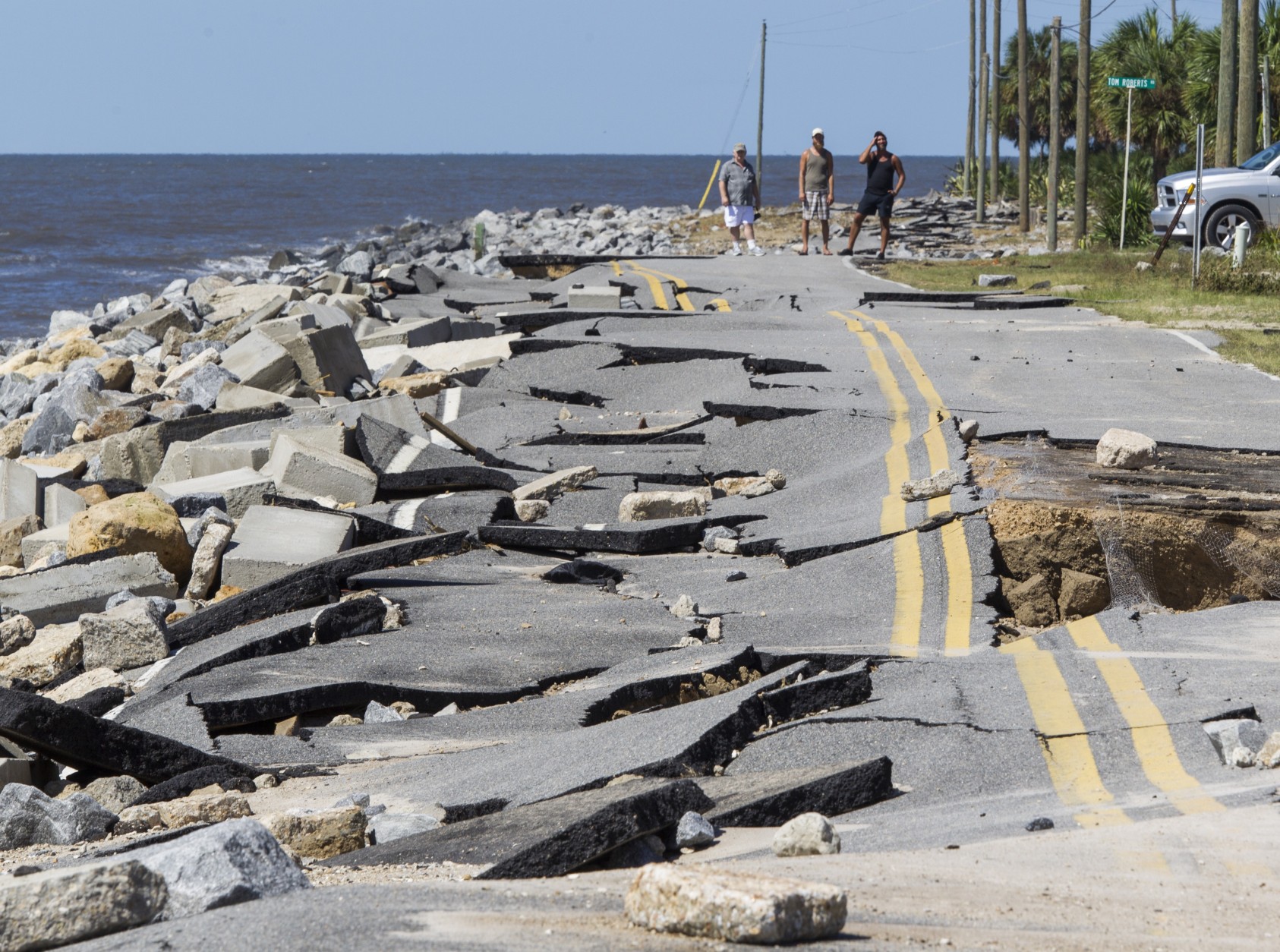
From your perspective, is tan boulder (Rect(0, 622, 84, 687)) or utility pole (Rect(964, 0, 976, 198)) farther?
utility pole (Rect(964, 0, 976, 198))

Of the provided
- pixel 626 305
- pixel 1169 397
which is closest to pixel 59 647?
pixel 1169 397

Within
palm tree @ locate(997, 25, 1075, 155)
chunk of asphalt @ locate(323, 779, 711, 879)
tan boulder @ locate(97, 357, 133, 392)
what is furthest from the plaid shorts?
palm tree @ locate(997, 25, 1075, 155)

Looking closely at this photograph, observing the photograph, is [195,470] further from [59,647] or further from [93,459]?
[59,647]

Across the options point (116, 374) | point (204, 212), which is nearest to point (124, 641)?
point (116, 374)

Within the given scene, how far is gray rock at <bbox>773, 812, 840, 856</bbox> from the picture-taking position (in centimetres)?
342

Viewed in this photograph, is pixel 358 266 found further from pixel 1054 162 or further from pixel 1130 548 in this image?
pixel 1130 548

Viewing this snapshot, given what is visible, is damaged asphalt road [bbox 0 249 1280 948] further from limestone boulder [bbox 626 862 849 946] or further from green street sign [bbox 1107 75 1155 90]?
green street sign [bbox 1107 75 1155 90]

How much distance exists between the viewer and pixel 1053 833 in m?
3.49

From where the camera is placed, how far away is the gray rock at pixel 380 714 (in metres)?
5.58

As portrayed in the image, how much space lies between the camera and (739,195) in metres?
23.4

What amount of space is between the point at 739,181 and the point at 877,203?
2.74 m

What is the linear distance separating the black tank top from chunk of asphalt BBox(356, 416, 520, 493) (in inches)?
509

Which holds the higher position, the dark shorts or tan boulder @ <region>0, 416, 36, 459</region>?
the dark shorts

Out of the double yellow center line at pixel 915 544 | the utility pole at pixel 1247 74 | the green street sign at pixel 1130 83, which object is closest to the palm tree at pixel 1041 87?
the utility pole at pixel 1247 74
